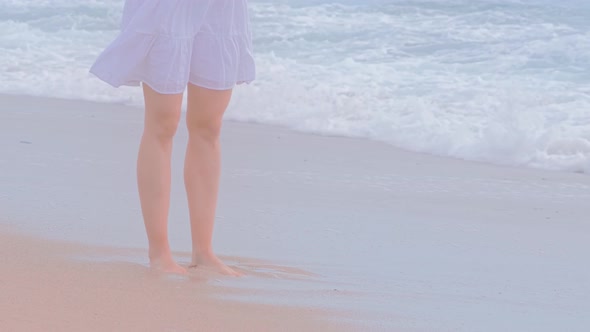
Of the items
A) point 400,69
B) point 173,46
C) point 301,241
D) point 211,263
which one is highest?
point 173,46

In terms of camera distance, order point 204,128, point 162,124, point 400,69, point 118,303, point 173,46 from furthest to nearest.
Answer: point 400,69 → point 204,128 → point 162,124 → point 173,46 → point 118,303

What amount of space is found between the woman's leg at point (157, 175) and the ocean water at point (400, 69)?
145 inches

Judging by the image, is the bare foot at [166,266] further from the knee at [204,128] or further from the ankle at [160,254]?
the knee at [204,128]

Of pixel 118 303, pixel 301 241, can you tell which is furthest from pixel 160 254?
pixel 301 241

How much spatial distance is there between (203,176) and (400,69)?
6.31m

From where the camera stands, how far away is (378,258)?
3.63 m

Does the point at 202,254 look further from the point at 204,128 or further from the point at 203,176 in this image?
the point at 204,128

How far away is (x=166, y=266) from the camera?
306cm

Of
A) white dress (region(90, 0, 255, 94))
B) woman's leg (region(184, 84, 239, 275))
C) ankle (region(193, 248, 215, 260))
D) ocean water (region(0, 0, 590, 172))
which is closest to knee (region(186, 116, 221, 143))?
woman's leg (region(184, 84, 239, 275))

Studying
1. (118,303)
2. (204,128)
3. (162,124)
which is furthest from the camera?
(204,128)

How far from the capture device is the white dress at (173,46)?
2902 mm

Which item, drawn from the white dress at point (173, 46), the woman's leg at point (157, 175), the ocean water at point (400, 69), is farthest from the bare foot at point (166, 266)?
the ocean water at point (400, 69)

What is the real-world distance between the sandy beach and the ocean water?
73 cm

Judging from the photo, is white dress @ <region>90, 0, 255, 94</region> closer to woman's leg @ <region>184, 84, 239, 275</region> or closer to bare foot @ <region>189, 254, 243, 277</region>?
woman's leg @ <region>184, 84, 239, 275</region>
